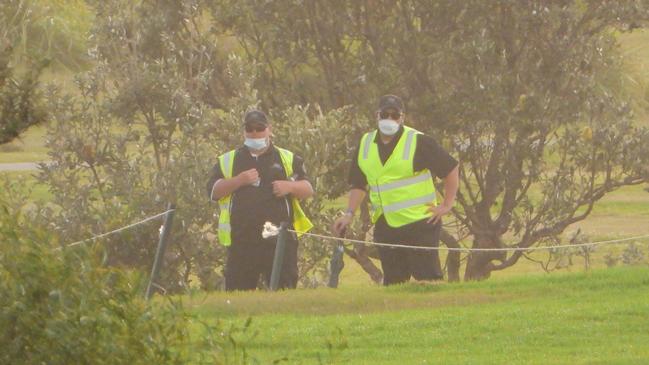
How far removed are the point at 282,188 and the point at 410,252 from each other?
1116mm

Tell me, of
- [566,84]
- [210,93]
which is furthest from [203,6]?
[566,84]

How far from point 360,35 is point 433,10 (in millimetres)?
957

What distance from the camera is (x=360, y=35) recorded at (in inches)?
824

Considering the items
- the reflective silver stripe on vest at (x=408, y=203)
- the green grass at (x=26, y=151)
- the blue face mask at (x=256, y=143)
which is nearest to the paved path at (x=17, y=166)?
the green grass at (x=26, y=151)

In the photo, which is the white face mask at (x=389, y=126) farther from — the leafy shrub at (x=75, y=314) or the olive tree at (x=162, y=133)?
the leafy shrub at (x=75, y=314)

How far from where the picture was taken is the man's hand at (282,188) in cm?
1408

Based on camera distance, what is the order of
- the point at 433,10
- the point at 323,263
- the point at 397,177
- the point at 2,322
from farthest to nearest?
the point at 433,10, the point at 323,263, the point at 397,177, the point at 2,322

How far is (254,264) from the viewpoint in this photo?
47.4ft

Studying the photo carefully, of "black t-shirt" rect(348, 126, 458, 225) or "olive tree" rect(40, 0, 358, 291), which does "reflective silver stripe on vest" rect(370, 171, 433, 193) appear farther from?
"olive tree" rect(40, 0, 358, 291)

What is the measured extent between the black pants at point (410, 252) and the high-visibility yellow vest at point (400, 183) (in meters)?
0.07

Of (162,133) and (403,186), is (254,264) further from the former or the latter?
(162,133)

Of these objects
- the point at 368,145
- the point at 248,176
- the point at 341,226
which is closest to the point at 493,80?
the point at 368,145

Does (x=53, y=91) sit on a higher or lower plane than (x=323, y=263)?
higher

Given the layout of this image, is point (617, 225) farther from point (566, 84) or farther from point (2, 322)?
point (2, 322)
